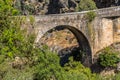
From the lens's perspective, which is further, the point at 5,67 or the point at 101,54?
the point at 101,54

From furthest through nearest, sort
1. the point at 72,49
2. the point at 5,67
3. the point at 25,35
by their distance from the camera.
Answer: the point at 72,49 → the point at 25,35 → the point at 5,67

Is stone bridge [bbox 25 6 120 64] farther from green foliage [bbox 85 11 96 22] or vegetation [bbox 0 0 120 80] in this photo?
vegetation [bbox 0 0 120 80]

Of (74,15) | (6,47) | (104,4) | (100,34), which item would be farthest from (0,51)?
(104,4)

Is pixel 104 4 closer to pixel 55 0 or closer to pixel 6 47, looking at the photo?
pixel 55 0

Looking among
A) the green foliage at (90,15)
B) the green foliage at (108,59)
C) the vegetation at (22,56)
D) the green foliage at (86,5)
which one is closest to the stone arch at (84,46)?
the green foliage at (108,59)

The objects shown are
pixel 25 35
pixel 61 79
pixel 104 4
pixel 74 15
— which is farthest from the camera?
pixel 104 4

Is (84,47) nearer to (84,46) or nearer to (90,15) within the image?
(84,46)

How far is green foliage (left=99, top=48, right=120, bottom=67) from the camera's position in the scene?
3959cm

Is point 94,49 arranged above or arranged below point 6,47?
below

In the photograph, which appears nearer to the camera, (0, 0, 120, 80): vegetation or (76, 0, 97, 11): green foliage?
(0, 0, 120, 80): vegetation

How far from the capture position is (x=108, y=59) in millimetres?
39656

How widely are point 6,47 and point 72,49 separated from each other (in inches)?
616

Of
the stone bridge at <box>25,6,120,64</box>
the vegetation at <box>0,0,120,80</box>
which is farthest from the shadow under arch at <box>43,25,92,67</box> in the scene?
the vegetation at <box>0,0,120,80</box>

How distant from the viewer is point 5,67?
27.2 meters
